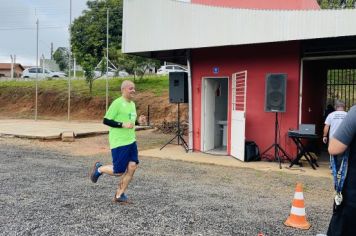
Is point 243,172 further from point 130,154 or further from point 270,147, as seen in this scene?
point 130,154

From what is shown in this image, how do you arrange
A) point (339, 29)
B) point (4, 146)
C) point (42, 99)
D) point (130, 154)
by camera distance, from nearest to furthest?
point (130, 154) < point (339, 29) < point (4, 146) < point (42, 99)

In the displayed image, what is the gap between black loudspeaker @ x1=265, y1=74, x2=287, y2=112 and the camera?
31.5 ft

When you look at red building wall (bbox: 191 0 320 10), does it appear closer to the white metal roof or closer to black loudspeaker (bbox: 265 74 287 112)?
the white metal roof

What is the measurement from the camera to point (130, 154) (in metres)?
5.82

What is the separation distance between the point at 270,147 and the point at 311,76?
2.97m

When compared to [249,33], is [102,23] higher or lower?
higher

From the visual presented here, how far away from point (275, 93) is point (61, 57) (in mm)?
54354

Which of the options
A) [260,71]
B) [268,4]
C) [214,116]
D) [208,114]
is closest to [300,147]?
[260,71]

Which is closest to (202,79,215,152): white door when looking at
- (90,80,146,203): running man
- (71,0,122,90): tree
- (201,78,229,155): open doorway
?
(201,78,229,155): open doorway

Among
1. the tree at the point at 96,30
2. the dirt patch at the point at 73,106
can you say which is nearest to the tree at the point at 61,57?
the tree at the point at 96,30

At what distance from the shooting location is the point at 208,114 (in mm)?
12055

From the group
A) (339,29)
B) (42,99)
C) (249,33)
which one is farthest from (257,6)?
(42,99)

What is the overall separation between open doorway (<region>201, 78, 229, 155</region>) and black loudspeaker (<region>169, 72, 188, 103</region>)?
532mm

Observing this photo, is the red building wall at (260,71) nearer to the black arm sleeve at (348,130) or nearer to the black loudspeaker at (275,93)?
the black loudspeaker at (275,93)
